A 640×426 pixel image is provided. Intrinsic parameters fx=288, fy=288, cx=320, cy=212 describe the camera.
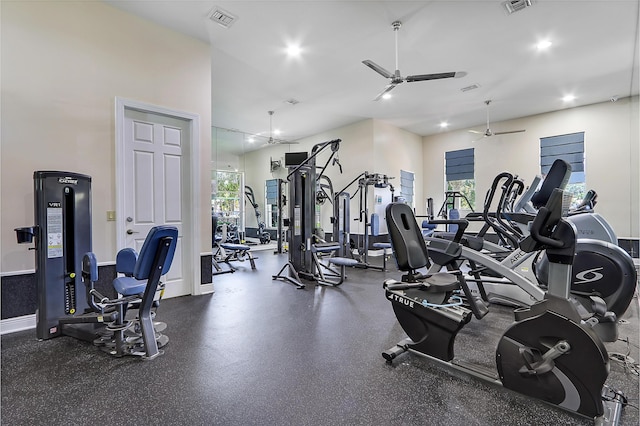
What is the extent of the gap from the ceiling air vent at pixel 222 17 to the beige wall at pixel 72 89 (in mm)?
658

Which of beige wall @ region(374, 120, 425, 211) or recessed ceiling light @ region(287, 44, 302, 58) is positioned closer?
recessed ceiling light @ region(287, 44, 302, 58)

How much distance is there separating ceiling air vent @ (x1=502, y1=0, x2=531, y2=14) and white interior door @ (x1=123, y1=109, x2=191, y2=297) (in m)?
4.31

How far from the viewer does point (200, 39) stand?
408 cm

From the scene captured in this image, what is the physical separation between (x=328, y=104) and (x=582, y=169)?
6.14 m

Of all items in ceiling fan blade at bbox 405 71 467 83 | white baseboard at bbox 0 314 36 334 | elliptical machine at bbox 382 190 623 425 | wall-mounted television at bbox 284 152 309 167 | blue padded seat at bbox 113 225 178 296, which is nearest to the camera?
elliptical machine at bbox 382 190 623 425

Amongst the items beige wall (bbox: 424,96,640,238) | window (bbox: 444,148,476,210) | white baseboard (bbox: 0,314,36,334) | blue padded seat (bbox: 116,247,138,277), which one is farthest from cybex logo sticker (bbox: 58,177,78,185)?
beige wall (bbox: 424,96,640,238)

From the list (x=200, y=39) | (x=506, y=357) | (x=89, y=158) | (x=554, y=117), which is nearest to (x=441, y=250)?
(x=506, y=357)

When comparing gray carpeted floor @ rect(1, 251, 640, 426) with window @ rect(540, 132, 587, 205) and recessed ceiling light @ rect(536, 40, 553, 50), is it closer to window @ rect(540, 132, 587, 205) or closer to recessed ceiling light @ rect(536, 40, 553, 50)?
recessed ceiling light @ rect(536, 40, 553, 50)

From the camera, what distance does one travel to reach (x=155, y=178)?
3801 mm

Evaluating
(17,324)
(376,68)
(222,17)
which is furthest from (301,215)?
(17,324)

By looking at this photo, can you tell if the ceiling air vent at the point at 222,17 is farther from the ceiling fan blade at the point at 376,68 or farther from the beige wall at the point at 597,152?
the beige wall at the point at 597,152

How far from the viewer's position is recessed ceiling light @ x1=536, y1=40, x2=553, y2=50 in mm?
4160

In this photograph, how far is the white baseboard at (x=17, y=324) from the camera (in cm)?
280

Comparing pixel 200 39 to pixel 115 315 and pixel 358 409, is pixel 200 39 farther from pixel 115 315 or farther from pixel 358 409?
pixel 358 409
